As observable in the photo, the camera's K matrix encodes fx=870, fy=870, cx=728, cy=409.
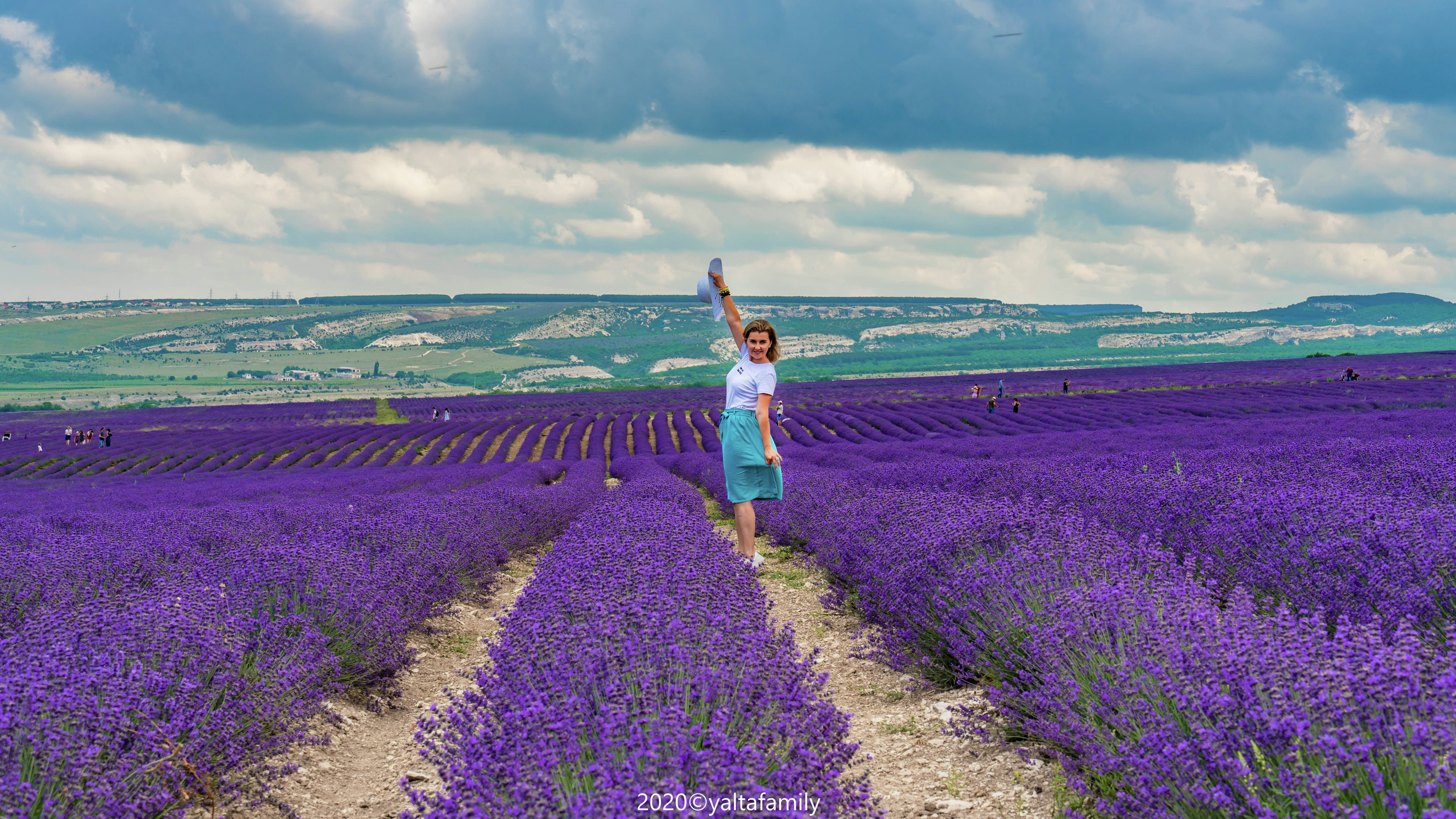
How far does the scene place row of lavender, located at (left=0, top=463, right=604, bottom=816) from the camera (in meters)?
2.29

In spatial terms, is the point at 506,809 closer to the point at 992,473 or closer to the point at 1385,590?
the point at 1385,590

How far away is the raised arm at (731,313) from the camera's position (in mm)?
5961

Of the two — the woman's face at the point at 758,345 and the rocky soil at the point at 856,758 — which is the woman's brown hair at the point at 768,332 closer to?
the woman's face at the point at 758,345

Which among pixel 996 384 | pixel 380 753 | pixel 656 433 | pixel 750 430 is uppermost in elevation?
pixel 750 430

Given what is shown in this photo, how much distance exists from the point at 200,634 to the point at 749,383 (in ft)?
11.0

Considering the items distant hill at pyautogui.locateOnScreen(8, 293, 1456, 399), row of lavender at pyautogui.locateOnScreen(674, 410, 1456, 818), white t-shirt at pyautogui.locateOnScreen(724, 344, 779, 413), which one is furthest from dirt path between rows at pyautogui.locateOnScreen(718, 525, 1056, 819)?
distant hill at pyautogui.locateOnScreen(8, 293, 1456, 399)

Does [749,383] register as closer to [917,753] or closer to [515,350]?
[917,753]

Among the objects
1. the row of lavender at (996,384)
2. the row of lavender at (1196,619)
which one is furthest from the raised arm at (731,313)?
the row of lavender at (996,384)

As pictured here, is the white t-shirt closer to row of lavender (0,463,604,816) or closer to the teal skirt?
the teal skirt

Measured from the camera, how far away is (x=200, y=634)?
3109 millimetres

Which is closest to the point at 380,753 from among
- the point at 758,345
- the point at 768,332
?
the point at 758,345

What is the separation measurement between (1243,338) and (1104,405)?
623ft

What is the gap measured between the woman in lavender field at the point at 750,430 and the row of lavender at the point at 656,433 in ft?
53.0

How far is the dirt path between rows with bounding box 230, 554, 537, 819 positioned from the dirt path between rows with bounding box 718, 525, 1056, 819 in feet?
5.18
